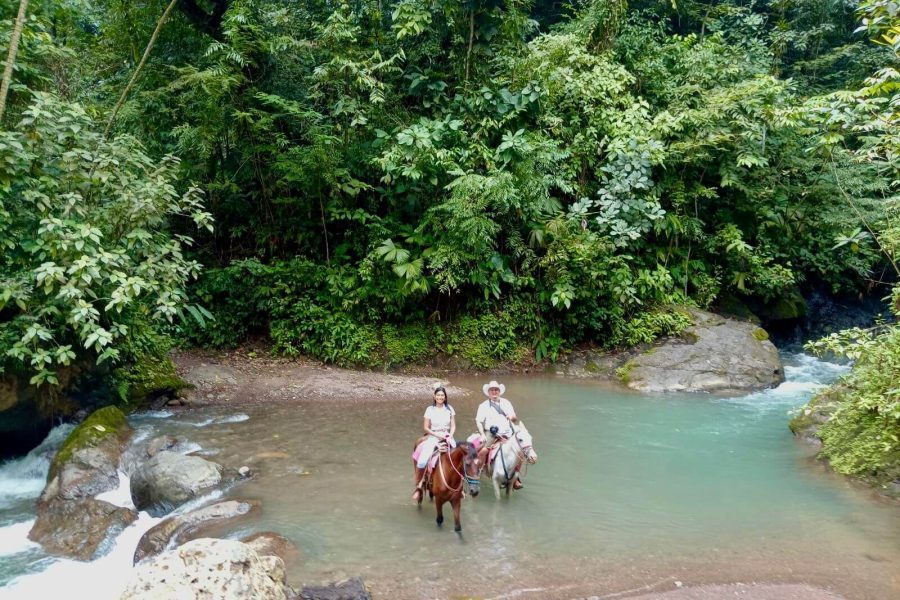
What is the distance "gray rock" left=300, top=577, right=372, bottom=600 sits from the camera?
5.20 m

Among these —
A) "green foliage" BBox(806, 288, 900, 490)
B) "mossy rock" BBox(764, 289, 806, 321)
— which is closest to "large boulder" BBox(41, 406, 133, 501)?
"green foliage" BBox(806, 288, 900, 490)

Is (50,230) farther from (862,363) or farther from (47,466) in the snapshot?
(862,363)

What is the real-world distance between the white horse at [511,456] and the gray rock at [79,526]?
431 cm

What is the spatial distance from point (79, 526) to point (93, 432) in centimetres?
182

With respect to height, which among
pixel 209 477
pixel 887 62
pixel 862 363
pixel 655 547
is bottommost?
pixel 209 477

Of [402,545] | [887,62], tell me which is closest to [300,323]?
[402,545]

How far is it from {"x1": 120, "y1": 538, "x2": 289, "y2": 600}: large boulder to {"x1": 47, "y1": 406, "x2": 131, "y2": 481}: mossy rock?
440 cm

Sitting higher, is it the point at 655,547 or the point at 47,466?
the point at 655,547

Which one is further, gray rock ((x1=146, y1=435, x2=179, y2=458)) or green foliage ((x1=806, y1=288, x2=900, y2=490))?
gray rock ((x1=146, y1=435, x2=179, y2=458))

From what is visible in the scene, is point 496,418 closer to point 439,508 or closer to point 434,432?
point 434,432

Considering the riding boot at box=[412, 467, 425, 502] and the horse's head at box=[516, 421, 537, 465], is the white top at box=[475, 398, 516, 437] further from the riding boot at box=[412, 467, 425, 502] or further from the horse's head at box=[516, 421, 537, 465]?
the riding boot at box=[412, 467, 425, 502]

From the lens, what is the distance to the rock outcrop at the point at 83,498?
21.9 feet

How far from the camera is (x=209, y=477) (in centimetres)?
764

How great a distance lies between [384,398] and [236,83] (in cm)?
721
